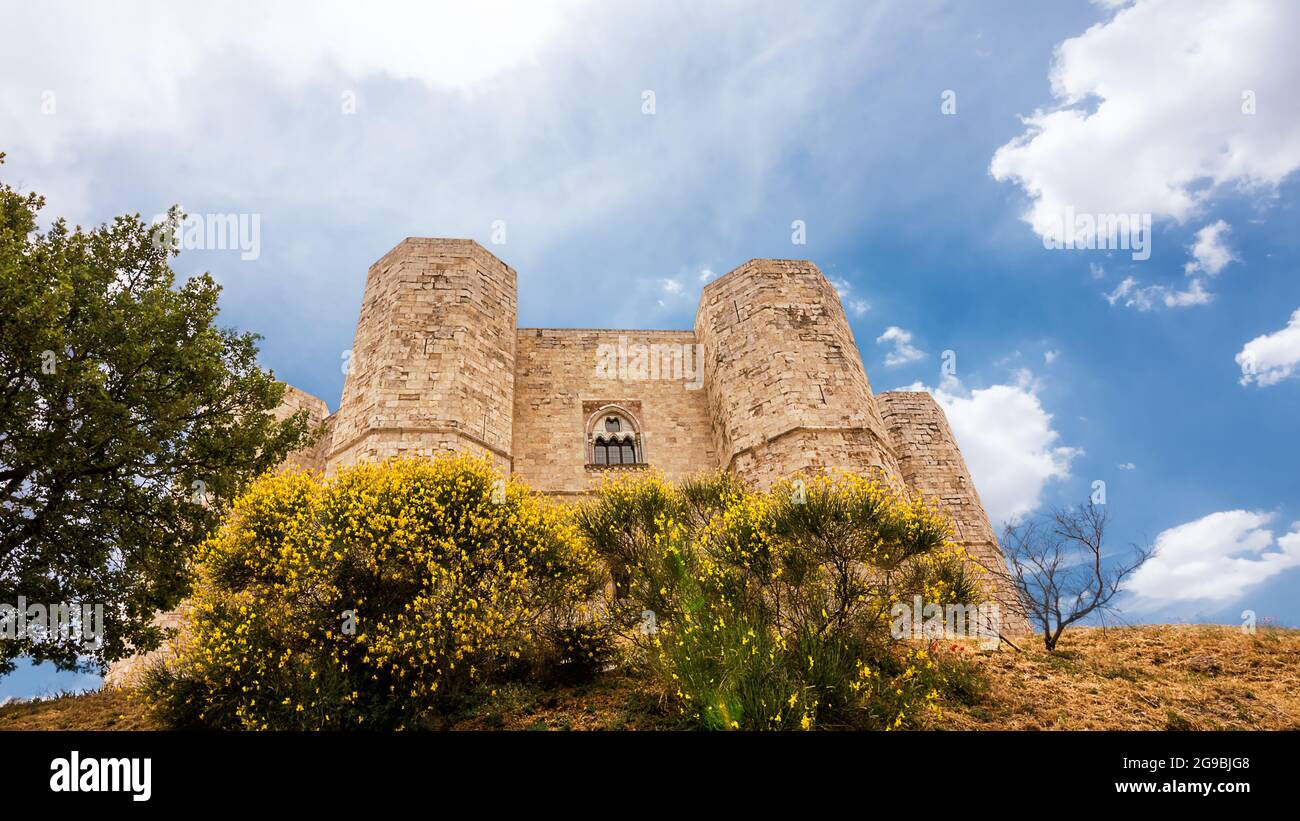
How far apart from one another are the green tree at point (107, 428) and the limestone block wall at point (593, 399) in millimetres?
6015

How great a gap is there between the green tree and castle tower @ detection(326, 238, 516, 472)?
109 inches

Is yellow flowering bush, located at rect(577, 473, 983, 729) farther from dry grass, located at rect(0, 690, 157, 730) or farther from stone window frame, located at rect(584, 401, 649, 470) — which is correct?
dry grass, located at rect(0, 690, 157, 730)

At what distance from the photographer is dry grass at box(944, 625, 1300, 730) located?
21.0ft

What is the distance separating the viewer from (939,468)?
671 inches

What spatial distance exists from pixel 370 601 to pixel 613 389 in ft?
29.6

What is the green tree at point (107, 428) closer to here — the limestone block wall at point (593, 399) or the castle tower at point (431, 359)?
the castle tower at point (431, 359)

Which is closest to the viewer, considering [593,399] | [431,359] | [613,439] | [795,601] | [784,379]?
[795,601]

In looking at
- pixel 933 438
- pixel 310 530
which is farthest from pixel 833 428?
pixel 310 530

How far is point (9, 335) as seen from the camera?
22.4ft

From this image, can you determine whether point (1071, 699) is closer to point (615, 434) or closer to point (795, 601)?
point (795, 601)

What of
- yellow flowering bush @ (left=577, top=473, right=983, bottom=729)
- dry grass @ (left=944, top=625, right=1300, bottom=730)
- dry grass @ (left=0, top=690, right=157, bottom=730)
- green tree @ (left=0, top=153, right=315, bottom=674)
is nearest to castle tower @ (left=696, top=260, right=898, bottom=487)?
yellow flowering bush @ (left=577, top=473, right=983, bottom=729)

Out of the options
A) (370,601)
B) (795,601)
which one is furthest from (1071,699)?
(370,601)

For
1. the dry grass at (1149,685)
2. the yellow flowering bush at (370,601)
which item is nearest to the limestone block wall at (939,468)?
the dry grass at (1149,685)

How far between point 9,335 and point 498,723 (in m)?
7.03
